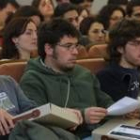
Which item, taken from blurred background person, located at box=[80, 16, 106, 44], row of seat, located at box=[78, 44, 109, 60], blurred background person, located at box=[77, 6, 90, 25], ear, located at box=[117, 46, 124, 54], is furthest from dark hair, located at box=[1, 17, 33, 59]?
blurred background person, located at box=[77, 6, 90, 25]

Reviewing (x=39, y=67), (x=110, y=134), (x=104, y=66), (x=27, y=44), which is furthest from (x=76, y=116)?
(x=27, y=44)

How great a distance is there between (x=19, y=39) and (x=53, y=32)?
90cm

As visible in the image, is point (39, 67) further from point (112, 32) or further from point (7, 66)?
point (112, 32)

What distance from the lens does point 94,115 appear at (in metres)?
1.93

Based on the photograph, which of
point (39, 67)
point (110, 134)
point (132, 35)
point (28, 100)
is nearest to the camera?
point (110, 134)

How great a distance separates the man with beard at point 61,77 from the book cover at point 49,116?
31 centimetres

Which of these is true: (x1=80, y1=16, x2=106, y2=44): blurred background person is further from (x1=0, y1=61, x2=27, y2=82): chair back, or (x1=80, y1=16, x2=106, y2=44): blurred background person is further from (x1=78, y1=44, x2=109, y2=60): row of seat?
(x1=0, y1=61, x2=27, y2=82): chair back

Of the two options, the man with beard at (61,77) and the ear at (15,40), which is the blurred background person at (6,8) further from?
the man with beard at (61,77)

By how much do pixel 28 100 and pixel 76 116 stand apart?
0.81 feet

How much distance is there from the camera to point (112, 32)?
2.59m

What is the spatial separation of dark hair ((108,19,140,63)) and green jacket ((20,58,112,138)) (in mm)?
316

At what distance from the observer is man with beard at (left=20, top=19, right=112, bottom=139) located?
205 cm

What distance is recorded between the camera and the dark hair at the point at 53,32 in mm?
2178

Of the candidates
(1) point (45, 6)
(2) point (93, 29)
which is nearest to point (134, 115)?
(2) point (93, 29)
